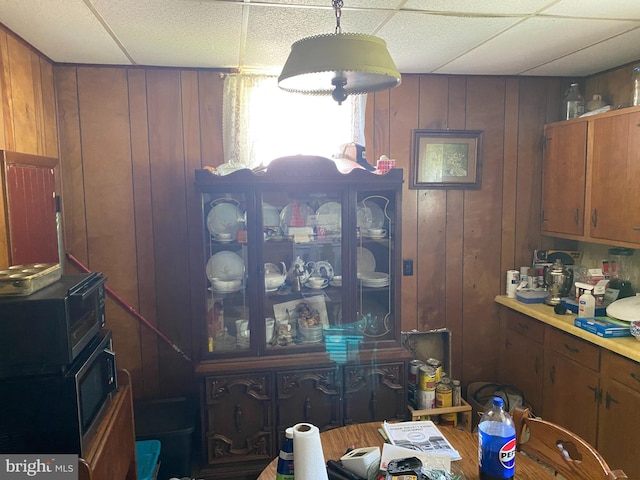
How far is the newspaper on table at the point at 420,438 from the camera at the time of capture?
159 cm

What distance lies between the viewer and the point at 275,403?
261cm

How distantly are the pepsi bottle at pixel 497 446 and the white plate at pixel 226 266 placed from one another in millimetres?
1643

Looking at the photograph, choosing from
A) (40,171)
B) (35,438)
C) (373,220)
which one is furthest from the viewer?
(373,220)

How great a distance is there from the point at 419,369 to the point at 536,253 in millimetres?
1153

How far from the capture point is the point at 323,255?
2791 mm

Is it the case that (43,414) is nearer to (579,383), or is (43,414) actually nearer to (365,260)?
(365,260)

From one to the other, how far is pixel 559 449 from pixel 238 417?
64.1 inches

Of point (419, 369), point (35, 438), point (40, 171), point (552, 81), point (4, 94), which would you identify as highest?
point (552, 81)

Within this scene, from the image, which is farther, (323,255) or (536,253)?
(536,253)

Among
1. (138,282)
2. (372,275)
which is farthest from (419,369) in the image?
(138,282)

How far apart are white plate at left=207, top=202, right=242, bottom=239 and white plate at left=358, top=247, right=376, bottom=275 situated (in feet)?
2.37

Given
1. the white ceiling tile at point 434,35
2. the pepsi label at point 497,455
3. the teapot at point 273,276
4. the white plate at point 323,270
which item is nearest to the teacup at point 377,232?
the white plate at point 323,270

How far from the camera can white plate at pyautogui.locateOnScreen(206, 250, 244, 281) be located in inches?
105

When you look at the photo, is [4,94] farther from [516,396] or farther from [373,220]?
[516,396]
